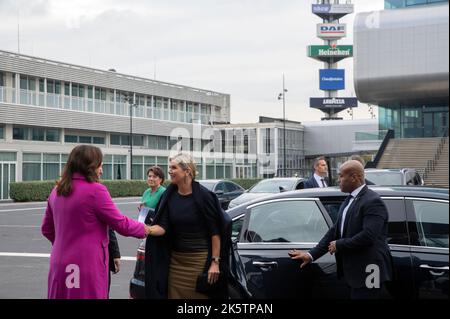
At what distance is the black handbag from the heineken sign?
4234 inches

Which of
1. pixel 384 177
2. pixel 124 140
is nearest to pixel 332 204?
pixel 384 177

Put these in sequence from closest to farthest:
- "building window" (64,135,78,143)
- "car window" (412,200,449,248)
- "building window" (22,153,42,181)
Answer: "car window" (412,200,449,248) → "building window" (22,153,42,181) → "building window" (64,135,78,143)

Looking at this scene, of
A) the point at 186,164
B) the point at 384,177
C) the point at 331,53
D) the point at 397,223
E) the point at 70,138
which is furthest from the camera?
the point at 331,53

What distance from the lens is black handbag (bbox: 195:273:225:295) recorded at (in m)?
4.78

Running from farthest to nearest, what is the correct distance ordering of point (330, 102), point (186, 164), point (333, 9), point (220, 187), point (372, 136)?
point (330, 102)
point (333, 9)
point (372, 136)
point (220, 187)
point (186, 164)

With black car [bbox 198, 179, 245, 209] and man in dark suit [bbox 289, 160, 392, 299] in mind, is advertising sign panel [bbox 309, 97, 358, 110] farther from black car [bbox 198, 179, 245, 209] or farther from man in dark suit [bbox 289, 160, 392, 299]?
man in dark suit [bbox 289, 160, 392, 299]

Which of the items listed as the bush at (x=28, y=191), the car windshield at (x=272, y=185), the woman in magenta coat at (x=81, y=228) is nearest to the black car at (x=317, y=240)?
the woman in magenta coat at (x=81, y=228)

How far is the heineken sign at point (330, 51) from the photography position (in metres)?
110

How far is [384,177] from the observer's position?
1532 centimetres

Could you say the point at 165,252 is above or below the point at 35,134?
below

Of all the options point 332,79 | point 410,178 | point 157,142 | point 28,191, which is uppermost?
point 332,79

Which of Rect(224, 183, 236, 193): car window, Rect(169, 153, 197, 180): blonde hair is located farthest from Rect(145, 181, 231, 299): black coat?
Rect(224, 183, 236, 193): car window

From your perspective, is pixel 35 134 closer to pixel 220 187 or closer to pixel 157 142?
pixel 157 142

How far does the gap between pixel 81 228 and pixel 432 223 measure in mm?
2986
